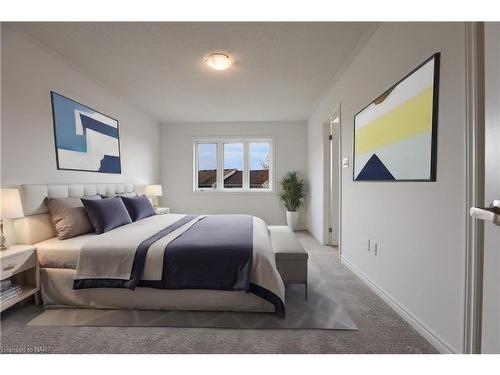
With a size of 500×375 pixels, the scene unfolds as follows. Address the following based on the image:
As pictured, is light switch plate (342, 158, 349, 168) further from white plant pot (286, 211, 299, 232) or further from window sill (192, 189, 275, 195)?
window sill (192, 189, 275, 195)

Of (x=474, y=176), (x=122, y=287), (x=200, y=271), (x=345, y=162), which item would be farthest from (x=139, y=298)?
(x=345, y=162)

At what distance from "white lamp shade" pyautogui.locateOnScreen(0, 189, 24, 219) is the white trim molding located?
3.00 metres

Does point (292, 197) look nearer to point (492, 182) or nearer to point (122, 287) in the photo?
point (122, 287)

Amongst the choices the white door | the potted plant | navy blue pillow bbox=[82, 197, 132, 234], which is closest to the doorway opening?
the potted plant

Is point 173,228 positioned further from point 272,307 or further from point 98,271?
point 272,307

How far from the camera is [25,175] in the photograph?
2.20 metres

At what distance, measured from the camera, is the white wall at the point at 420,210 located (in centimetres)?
130

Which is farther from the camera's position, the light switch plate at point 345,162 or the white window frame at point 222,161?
the white window frame at point 222,161

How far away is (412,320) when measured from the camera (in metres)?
1.69

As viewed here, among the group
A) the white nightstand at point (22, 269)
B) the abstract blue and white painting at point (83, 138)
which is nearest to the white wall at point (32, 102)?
the abstract blue and white painting at point (83, 138)

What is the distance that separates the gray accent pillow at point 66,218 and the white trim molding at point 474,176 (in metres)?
3.07

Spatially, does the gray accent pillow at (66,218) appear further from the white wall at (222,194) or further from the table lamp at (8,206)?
the white wall at (222,194)
